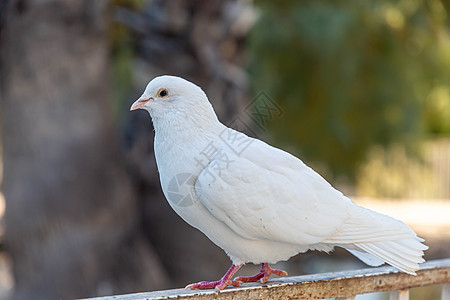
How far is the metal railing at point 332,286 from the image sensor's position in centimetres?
136

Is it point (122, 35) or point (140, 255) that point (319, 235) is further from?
point (122, 35)

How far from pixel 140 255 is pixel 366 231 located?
7.77 ft

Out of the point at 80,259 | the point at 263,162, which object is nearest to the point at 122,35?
the point at 80,259

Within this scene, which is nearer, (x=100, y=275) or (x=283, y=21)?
(x=100, y=275)

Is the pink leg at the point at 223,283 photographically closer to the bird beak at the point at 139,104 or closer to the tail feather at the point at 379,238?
the tail feather at the point at 379,238

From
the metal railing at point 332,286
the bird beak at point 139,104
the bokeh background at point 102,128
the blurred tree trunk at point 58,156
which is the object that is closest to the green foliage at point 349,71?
the bokeh background at point 102,128

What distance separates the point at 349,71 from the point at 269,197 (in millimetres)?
4240

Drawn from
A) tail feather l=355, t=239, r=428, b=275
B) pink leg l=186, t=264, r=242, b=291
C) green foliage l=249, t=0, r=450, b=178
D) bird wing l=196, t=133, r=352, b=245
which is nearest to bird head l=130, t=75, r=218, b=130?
bird wing l=196, t=133, r=352, b=245

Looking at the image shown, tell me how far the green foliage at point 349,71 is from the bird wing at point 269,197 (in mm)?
3779

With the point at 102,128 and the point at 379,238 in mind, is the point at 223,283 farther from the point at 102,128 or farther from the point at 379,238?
the point at 102,128

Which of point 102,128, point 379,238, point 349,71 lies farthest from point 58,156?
point 349,71

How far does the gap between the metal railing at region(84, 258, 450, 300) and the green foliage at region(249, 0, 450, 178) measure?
3.69 m

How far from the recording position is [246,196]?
4.39ft

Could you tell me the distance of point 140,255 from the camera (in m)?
3.55
